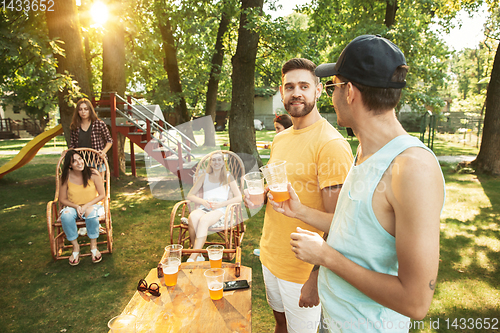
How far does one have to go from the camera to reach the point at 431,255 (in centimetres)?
95

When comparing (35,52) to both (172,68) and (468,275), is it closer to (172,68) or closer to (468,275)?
(172,68)

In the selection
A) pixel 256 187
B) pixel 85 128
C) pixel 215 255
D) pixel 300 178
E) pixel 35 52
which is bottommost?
pixel 215 255

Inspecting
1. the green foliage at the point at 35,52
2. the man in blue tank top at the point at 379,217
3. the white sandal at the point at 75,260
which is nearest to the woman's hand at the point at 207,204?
the white sandal at the point at 75,260

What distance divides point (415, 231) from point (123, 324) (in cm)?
164

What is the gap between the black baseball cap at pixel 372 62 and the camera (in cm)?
109

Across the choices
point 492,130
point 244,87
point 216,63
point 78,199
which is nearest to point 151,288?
point 78,199

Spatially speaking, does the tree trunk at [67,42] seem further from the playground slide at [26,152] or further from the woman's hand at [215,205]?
the woman's hand at [215,205]

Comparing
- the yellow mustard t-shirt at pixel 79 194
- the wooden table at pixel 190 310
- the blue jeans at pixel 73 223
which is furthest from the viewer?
the yellow mustard t-shirt at pixel 79 194

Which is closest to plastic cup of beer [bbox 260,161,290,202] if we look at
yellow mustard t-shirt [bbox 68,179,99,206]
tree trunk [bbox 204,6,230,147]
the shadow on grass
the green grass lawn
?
the green grass lawn

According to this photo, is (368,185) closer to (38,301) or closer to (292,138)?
(292,138)

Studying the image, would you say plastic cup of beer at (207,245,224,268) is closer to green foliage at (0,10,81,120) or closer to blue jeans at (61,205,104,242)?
blue jeans at (61,205,104,242)

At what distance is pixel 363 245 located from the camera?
1.13 meters

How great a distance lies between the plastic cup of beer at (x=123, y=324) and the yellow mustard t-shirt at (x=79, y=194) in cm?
346

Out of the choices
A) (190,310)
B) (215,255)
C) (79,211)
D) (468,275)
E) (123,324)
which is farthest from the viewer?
(79,211)
